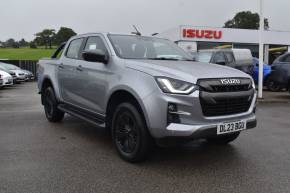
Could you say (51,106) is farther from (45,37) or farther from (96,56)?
(45,37)

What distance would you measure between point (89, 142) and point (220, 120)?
8.01 ft

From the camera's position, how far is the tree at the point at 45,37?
86.5 m

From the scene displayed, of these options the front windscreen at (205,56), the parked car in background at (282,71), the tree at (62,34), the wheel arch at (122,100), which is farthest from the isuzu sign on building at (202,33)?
the tree at (62,34)

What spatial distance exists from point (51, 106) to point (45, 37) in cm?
8520

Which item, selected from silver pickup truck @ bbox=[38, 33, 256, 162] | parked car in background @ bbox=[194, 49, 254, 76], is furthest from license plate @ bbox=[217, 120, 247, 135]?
parked car in background @ bbox=[194, 49, 254, 76]

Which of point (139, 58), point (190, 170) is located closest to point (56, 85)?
point (139, 58)

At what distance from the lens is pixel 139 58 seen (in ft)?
17.3

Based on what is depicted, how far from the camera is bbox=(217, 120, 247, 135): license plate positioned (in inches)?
171

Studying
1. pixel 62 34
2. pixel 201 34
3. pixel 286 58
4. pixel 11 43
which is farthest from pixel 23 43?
pixel 286 58

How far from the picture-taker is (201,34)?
1176 inches

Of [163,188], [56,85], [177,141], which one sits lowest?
[163,188]

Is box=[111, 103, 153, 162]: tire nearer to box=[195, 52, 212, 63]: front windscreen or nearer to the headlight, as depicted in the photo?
the headlight

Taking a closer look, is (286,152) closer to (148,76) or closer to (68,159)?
(148,76)

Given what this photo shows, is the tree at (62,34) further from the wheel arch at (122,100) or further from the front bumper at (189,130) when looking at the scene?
the front bumper at (189,130)
